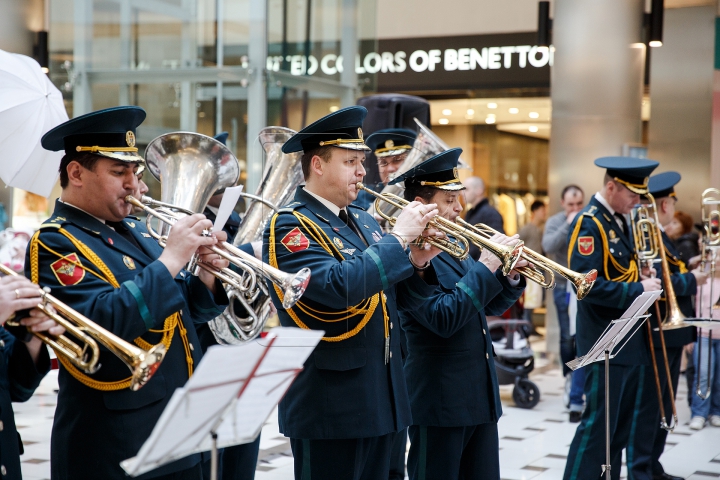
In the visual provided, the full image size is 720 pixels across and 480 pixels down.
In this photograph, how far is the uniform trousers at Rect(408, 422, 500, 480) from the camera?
3332mm

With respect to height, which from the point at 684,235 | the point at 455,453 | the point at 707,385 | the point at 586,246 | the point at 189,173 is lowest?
the point at 707,385

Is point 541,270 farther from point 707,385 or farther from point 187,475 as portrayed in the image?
point 707,385

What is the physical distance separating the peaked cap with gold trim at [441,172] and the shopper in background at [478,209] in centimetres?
30

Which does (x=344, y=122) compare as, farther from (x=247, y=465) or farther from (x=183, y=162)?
(x=247, y=465)

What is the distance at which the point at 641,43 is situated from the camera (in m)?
6.04

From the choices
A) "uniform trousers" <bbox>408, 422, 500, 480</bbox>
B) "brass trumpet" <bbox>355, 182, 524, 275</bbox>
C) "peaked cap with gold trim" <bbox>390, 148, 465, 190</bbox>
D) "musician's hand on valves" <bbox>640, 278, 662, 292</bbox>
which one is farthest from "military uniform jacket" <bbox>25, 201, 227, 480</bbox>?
"musician's hand on valves" <bbox>640, 278, 662, 292</bbox>

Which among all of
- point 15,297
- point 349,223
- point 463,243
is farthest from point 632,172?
point 15,297

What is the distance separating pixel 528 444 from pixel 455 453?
2.11 m

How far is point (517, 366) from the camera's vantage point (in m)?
6.34

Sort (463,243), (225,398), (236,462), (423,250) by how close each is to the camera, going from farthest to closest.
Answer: (236,462)
(463,243)
(423,250)
(225,398)

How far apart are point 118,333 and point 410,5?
283 cm

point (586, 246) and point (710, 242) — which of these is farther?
point (710, 242)

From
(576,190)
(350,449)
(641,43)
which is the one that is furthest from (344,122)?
(641,43)

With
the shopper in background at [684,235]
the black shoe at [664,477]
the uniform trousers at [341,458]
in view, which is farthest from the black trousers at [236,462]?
the shopper in background at [684,235]
